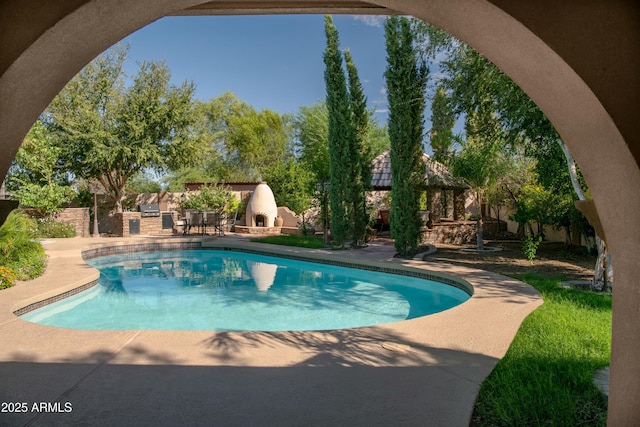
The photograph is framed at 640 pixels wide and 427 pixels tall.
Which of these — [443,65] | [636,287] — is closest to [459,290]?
[443,65]

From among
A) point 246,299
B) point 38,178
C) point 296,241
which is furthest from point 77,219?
point 246,299

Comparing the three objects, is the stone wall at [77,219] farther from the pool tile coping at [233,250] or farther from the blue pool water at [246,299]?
the blue pool water at [246,299]

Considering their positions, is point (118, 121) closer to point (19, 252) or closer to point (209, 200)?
point (209, 200)

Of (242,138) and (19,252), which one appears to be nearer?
(19,252)

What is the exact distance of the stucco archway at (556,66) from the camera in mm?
1723

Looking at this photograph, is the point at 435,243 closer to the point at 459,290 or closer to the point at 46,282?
the point at 459,290

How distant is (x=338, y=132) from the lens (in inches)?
575

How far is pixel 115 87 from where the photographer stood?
23281 mm

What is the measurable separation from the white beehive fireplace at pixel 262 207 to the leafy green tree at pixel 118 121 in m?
4.67

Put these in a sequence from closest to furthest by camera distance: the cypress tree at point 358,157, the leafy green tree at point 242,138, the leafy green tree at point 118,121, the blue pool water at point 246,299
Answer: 1. the blue pool water at point 246,299
2. the cypress tree at point 358,157
3. the leafy green tree at point 118,121
4. the leafy green tree at point 242,138

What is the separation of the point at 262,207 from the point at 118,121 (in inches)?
333

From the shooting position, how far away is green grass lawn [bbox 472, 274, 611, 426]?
3.24m

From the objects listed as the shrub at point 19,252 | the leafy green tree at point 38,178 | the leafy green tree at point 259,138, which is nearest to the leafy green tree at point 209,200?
the leafy green tree at point 38,178

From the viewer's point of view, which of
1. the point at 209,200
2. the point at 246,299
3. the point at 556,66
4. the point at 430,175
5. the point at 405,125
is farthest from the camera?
the point at 209,200
